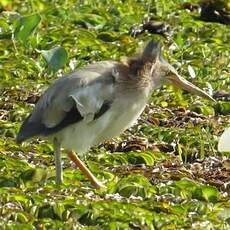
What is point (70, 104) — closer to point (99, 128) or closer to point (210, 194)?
point (99, 128)

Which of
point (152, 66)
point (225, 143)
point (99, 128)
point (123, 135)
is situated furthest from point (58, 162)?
point (123, 135)

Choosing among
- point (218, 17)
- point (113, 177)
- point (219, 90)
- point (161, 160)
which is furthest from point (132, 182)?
point (218, 17)

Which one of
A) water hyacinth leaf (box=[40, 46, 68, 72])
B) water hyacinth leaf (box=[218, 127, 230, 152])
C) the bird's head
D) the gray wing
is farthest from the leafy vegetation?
the bird's head

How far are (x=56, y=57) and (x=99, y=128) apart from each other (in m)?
2.20

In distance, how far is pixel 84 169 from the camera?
719cm

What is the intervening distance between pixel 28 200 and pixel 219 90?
329 cm

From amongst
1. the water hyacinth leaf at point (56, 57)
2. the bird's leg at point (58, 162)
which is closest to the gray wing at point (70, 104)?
the bird's leg at point (58, 162)

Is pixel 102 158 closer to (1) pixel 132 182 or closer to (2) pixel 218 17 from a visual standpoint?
(1) pixel 132 182

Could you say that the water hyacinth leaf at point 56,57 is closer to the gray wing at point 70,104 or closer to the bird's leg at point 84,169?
the bird's leg at point 84,169

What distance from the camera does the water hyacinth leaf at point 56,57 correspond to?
30.2ft

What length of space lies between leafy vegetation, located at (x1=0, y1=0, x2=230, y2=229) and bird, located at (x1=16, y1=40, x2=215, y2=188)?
252 mm

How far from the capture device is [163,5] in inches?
468

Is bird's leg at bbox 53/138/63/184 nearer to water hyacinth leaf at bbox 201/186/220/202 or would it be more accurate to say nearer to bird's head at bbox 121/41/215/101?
bird's head at bbox 121/41/215/101

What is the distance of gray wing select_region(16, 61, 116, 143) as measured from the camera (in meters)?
6.98
